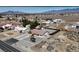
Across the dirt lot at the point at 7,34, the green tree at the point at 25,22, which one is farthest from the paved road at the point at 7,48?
the green tree at the point at 25,22

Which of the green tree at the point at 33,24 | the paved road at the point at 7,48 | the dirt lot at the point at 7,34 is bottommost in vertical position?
the paved road at the point at 7,48

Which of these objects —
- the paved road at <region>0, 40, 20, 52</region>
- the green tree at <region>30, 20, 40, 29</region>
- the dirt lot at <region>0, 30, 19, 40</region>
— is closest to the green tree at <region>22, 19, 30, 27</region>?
the green tree at <region>30, 20, 40, 29</region>

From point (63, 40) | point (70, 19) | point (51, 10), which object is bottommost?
point (63, 40)

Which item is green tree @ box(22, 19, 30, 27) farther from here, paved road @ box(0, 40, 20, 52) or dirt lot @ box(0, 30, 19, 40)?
paved road @ box(0, 40, 20, 52)

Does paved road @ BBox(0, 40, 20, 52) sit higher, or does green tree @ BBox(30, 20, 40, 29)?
green tree @ BBox(30, 20, 40, 29)

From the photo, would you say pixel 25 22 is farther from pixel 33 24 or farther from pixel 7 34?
pixel 7 34

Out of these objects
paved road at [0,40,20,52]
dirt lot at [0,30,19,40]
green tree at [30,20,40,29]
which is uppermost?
green tree at [30,20,40,29]

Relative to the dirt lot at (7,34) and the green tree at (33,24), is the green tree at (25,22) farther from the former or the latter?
the dirt lot at (7,34)

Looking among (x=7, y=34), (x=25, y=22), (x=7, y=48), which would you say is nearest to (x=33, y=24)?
(x=25, y=22)

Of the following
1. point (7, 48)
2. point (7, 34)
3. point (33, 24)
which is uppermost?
point (33, 24)
